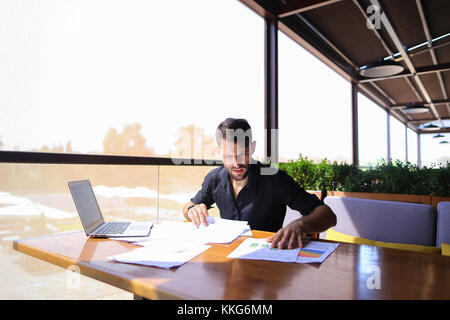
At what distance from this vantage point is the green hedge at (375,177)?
246 cm

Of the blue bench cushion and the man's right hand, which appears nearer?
the man's right hand

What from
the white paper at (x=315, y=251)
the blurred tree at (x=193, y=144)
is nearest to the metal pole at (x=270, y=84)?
the blurred tree at (x=193, y=144)

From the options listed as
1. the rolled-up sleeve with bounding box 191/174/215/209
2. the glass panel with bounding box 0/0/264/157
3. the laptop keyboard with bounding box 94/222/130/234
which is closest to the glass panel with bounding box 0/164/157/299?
the glass panel with bounding box 0/0/264/157

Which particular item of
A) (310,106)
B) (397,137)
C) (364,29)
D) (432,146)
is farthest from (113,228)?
(432,146)

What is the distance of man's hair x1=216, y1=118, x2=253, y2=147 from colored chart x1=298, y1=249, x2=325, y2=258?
80 cm

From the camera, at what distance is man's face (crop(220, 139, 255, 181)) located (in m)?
1.68

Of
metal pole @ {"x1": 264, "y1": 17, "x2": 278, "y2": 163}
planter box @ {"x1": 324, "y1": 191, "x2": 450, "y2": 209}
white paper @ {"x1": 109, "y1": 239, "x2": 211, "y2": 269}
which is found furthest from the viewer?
metal pole @ {"x1": 264, "y1": 17, "x2": 278, "y2": 163}

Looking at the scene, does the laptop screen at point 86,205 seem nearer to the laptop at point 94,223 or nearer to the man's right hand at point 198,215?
the laptop at point 94,223

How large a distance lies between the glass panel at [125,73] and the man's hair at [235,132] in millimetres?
1174

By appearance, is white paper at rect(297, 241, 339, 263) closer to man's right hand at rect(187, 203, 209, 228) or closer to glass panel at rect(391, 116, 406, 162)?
man's right hand at rect(187, 203, 209, 228)

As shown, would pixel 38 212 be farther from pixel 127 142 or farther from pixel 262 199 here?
pixel 262 199
